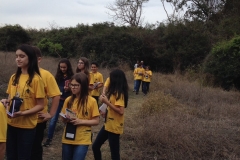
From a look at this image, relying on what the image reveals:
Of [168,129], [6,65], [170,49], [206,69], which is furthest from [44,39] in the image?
[168,129]

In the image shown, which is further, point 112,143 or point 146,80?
point 146,80

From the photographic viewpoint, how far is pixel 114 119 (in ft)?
13.6

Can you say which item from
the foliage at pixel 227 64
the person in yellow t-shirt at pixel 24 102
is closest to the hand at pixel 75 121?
the person in yellow t-shirt at pixel 24 102

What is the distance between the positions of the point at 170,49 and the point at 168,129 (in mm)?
20013

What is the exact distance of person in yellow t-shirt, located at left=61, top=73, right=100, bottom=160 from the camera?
11.3ft

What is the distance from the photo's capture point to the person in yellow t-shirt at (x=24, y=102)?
10.5ft

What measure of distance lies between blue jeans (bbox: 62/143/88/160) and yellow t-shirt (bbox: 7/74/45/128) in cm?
49

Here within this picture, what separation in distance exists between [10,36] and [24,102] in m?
24.7

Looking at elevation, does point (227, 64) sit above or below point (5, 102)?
above

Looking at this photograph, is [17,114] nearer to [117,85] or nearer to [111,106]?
[111,106]

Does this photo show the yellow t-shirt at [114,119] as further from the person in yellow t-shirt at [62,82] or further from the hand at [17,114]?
the person in yellow t-shirt at [62,82]

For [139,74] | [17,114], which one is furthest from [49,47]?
[17,114]

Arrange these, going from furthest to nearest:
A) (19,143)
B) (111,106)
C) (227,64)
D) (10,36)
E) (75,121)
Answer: (10,36) → (227,64) → (111,106) → (75,121) → (19,143)

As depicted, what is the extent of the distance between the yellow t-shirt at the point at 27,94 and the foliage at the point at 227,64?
1569 centimetres
